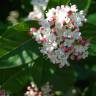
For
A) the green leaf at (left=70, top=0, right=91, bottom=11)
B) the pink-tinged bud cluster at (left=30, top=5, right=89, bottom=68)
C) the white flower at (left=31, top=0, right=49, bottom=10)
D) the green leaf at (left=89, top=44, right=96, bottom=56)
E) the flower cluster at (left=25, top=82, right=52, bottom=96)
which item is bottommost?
the pink-tinged bud cluster at (left=30, top=5, right=89, bottom=68)

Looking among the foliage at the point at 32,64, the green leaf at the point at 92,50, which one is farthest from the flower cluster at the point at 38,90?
the green leaf at the point at 92,50

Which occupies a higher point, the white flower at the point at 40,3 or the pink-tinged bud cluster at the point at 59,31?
the white flower at the point at 40,3

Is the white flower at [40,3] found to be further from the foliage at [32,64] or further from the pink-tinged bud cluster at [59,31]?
the pink-tinged bud cluster at [59,31]

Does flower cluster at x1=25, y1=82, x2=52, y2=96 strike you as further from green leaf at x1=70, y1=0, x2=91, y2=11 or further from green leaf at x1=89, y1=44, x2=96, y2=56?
green leaf at x1=70, y1=0, x2=91, y2=11

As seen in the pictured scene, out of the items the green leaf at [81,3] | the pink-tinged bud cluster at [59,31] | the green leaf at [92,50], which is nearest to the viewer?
the pink-tinged bud cluster at [59,31]

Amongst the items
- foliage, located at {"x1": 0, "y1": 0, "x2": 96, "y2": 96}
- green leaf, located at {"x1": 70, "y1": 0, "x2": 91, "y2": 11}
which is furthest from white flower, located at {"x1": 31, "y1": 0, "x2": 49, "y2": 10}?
green leaf, located at {"x1": 70, "y1": 0, "x2": 91, "y2": 11}

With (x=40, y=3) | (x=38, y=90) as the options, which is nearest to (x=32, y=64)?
(x=38, y=90)

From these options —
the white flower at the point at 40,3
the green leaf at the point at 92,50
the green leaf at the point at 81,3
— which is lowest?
the green leaf at the point at 92,50

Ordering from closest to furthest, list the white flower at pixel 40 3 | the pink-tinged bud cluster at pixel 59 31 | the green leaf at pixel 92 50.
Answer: the pink-tinged bud cluster at pixel 59 31 → the green leaf at pixel 92 50 → the white flower at pixel 40 3
